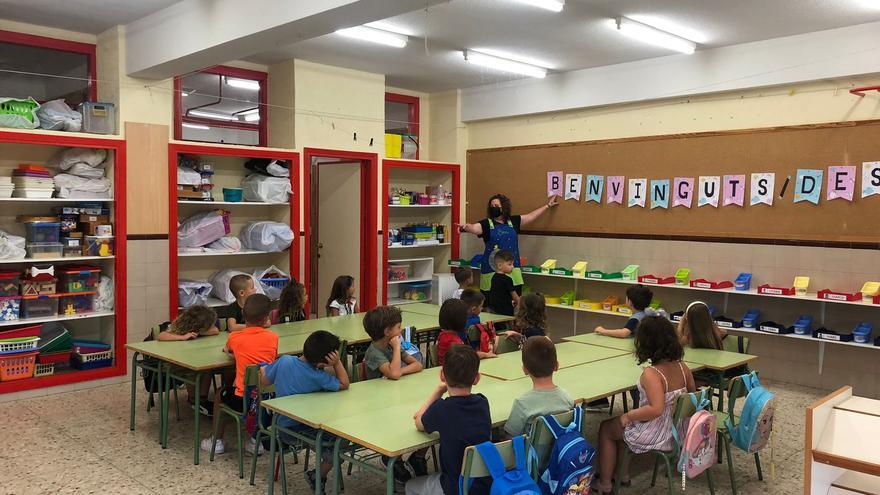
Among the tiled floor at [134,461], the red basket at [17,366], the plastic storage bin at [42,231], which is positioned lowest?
the tiled floor at [134,461]

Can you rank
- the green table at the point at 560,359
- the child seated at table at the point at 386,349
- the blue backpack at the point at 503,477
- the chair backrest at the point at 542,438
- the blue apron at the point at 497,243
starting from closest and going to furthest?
the blue backpack at the point at 503,477 → the chair backrest at the point at 542,438 → the child seated at table at the point at 386,349 → the green table at the point at 560,359 → the blue apron at the point at 497,243

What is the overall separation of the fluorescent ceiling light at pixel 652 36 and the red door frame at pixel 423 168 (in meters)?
3.09

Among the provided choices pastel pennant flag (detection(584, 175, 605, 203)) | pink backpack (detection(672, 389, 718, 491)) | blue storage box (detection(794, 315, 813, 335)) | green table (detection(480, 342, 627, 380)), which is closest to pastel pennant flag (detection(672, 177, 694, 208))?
pastel pennant flag (detection(584, 175, 605, 203))

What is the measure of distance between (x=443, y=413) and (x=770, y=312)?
185 inches

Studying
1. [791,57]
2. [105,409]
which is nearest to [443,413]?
[105,409]

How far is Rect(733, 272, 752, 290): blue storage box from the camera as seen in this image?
6.25 m

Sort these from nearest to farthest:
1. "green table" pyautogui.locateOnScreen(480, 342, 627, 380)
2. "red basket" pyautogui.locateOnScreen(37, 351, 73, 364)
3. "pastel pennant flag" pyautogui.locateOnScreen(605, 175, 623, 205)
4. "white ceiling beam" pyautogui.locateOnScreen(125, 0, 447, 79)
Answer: "green table" pyautogui.locateOnScreen(480, 342, 627, 380) → "white ceiling beam" pyautogui.locateOnScreen(125, 0, 447, 79) → "red basket" pyautogui.locateOnScreen(37, 351, 73, 364) → "pastel pennant flag" pyautogui.locateOnScreen(605, 175, 623, 205)

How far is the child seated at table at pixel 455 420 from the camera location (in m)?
2.75

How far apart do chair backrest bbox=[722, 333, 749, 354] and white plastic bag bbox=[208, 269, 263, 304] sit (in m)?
4.22

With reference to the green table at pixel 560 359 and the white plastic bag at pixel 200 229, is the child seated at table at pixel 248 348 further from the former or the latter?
the white plastic bag at pixel 200 229

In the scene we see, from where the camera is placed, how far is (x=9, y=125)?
17.5 feet

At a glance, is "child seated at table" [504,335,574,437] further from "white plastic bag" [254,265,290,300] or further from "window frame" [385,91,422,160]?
"window frame" [385,91,422,160]

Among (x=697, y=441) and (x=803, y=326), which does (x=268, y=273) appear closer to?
(x=697, y=441)

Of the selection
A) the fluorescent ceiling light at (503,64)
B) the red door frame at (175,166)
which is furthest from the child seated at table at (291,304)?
the fluorescent ceiling light at (503,64)
